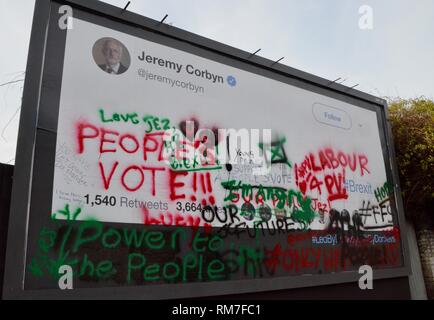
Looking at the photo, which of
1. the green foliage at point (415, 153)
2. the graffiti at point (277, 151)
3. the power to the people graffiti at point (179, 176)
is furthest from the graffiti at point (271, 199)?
the green foliage at point (415, 153)

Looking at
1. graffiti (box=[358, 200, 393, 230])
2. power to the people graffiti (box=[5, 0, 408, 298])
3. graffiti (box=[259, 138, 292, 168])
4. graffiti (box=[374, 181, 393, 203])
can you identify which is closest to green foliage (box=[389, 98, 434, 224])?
graffiti (box=[374, 181, 393, 203])

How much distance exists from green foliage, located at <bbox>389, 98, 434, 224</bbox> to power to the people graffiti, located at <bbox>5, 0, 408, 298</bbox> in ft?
4.87

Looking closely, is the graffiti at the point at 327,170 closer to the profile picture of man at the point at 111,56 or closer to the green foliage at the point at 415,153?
the green foliage at the point at 415,153

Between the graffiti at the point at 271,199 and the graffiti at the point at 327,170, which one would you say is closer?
the graffiti at the point at 271,199

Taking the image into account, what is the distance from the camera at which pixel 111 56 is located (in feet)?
15.9

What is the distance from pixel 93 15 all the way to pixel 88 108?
132 cm

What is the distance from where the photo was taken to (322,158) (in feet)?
21.3

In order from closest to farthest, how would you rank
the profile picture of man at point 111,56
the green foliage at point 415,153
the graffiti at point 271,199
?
the profile picture of man at point 111,56
the graffiti at point 271,199
the green foliage at point 415,153

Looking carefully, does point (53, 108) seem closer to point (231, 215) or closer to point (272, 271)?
point (231, 215)

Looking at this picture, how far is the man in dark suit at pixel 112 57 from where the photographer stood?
477 centimetres

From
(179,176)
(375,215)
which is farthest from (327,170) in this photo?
(179,176)

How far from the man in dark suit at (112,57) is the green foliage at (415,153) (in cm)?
606

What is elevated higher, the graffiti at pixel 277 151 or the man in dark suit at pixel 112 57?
the man in dark suit at pixel 112 57
